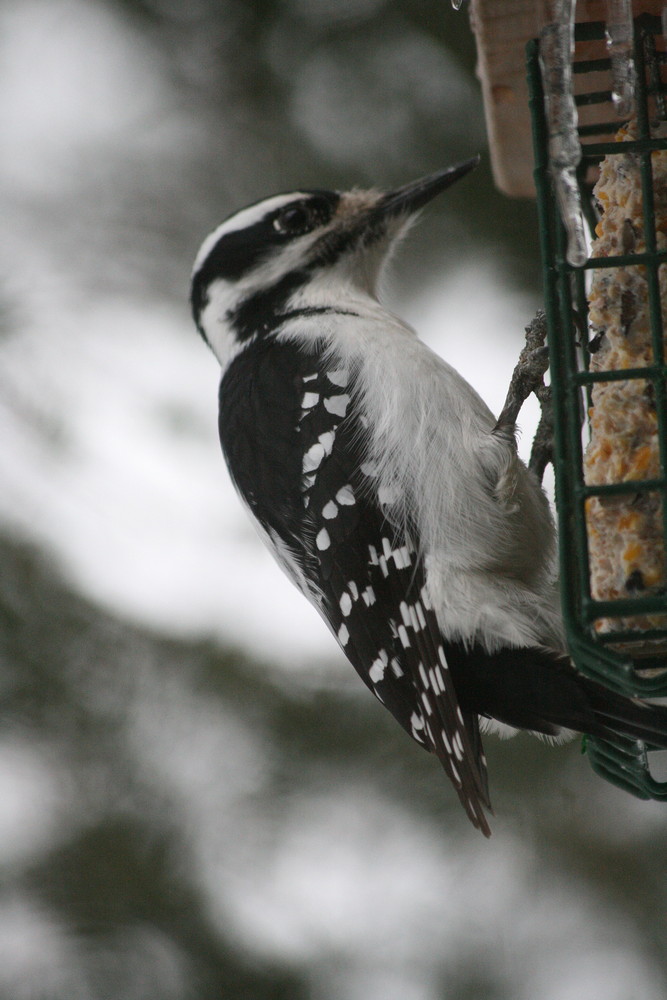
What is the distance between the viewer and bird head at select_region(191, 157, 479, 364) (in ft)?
11.9

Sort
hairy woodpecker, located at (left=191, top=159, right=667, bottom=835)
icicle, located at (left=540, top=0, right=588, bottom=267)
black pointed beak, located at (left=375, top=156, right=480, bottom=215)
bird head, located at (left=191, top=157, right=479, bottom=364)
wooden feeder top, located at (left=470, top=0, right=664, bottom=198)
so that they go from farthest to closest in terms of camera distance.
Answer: bird head, located at (left=191, top=157, right=479, bottom=364), black pointed beak, located at (left=375, top=156, right=480, bottom=215), hairy woodpecker, located at (left=191, top=159, right=667, bottom=835), wooden feeder top, located at (left=470, top=0, right=664, bottom=198), icicle, located at (left=540, top=0, right=588, bottom=267)

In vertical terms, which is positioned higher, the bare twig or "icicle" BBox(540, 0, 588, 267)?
"icicle" BBox(540, 0, 588, 267)

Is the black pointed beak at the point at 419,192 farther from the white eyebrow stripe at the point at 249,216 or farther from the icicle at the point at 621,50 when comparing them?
the icicle at the point at 621,50

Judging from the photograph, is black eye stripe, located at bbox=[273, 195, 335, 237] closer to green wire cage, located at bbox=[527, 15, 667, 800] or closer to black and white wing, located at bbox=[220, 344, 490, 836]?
black and white wing, located at bbox=[220, 344, 490, 836]

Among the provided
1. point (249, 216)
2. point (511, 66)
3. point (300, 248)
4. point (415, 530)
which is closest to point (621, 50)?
point (511, 66)

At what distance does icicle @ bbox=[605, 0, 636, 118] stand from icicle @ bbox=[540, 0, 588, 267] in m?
0.08

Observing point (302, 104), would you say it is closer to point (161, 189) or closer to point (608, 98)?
point (161, 189)

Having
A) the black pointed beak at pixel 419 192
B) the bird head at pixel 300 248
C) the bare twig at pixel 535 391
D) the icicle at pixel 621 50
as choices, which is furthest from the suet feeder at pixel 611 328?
the bird head at pixel 300 248

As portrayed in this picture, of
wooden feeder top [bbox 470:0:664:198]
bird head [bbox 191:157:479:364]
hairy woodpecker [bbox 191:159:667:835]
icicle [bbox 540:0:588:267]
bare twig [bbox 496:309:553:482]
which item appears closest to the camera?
icicle [bbox 540:0:588:267]

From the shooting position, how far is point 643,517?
2.35 metres

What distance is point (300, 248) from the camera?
143 inches

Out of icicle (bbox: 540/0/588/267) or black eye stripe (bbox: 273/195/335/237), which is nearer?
icicle (bbox: 540/0/588/267)

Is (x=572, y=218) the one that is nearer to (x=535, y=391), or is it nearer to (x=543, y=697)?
(x=535, y=391)

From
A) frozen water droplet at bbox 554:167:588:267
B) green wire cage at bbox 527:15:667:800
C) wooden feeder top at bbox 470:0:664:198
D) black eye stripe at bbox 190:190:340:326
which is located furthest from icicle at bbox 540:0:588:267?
black eye stripe at bbox 190:190:340:326
